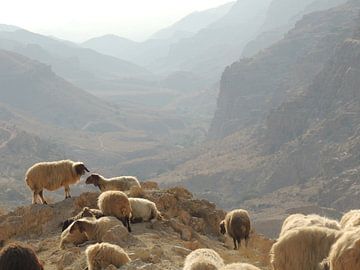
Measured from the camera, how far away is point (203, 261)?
9.19m

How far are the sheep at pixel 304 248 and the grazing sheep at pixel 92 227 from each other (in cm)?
567

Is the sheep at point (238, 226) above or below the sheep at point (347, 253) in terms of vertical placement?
below

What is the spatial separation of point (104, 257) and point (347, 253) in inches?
224

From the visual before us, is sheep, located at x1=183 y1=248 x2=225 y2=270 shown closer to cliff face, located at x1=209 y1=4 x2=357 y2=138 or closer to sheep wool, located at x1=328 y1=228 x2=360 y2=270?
sheep wool, located at x1=328 y1=228 x2=360 y2=270

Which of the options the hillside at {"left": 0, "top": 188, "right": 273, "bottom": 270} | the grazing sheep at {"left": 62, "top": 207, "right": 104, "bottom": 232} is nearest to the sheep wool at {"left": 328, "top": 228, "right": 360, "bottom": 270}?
the hillside at {"left": 0, "top": 188, "right": 273, "bottom": 270}

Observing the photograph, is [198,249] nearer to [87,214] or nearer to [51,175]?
[87,214]

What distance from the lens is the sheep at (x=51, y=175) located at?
17.2 meters

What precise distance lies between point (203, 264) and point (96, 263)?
2.46 m

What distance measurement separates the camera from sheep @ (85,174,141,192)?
60.8 ft

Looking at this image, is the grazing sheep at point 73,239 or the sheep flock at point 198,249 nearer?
the sheep flock at point 198,249

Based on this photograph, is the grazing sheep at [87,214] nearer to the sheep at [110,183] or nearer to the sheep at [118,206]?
the sheep at [118,206]

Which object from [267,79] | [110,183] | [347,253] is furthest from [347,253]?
[267,79]

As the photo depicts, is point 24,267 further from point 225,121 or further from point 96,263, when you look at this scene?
point 225,121

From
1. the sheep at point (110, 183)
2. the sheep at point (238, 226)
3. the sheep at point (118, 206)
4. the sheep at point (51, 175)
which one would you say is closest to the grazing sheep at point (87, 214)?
the sheep at point (118, 206)
